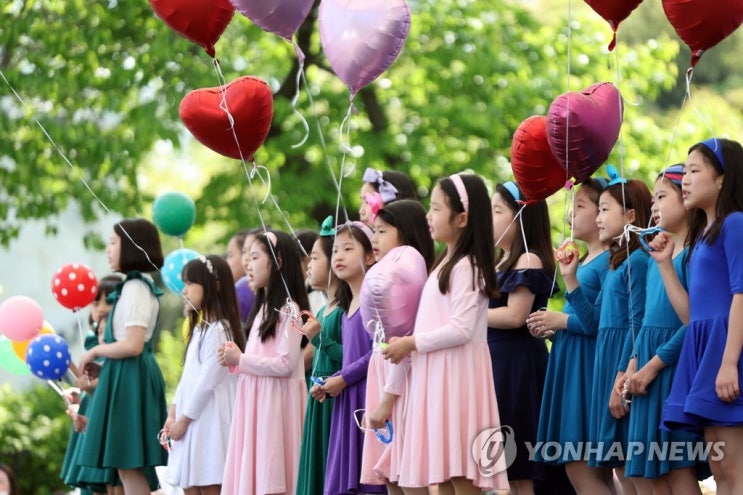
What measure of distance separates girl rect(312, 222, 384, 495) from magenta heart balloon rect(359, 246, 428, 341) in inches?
18.8

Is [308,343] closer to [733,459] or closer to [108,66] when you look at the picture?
[733,459]

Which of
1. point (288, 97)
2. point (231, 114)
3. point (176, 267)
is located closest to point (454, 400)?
point (231, 114)

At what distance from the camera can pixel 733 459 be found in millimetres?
4742

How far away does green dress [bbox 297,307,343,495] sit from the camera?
6.27 meters

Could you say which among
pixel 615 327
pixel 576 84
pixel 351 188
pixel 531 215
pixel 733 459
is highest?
pixel 576 84

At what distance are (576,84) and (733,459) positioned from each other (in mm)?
8000

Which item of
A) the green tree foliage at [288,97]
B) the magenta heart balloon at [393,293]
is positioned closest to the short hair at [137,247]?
the magenta heart balloon at [393,293]

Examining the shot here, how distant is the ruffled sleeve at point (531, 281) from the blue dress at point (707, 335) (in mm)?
964

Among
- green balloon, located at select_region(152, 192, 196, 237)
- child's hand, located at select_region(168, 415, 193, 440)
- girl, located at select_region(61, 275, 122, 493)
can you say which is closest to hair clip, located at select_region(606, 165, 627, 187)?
child's hand, located at select_region(168, 415, 193, 440)

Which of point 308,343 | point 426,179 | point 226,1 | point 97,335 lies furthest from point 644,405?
point 426,179

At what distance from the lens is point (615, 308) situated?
5.62 m

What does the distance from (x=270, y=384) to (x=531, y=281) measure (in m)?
1.55

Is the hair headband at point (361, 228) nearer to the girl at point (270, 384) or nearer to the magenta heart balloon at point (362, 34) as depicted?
the girl at point (270, 384)

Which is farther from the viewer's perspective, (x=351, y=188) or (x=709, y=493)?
(x=351, y=188)
